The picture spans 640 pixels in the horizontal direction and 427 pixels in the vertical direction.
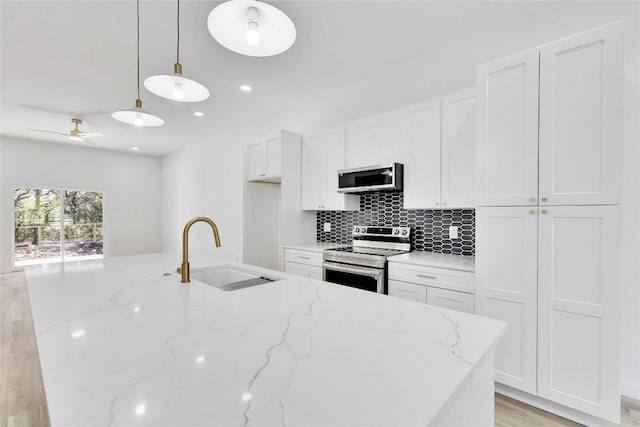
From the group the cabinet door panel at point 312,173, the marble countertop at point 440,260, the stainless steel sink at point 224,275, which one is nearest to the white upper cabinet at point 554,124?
the marble countertop at point 440,260

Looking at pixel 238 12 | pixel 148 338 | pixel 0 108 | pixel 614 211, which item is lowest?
pixel 148 338

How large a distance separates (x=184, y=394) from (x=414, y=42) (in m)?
3.11

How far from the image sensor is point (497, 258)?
1991mm

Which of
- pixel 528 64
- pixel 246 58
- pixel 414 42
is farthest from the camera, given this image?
pixel 246 58

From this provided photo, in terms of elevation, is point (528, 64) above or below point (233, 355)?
above

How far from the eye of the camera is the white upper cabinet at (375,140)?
2.85 metres

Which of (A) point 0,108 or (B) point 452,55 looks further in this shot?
(A) point 0,108

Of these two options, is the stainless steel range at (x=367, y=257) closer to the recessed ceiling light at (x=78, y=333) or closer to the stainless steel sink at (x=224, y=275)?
the stainless steel sink at (x=224, y=275)

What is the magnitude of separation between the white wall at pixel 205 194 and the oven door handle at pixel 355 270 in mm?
1965

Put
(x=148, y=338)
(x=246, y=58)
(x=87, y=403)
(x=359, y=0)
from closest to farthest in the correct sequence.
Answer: (x=87, y=403) < (x=148, y=338) < (x=359, y=0) < (x=246, y=58)

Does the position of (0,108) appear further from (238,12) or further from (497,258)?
(497,258)

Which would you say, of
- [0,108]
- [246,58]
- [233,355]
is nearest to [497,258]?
[233,355]

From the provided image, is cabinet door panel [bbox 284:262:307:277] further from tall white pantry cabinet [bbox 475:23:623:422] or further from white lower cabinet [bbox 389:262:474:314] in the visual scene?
tall white pantry cabinet [bbox 475:23:623:422]

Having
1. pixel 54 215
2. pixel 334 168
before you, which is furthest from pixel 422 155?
pixel 54 215
